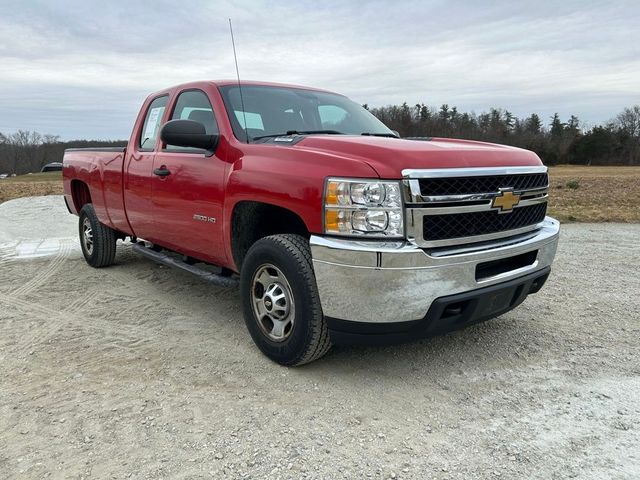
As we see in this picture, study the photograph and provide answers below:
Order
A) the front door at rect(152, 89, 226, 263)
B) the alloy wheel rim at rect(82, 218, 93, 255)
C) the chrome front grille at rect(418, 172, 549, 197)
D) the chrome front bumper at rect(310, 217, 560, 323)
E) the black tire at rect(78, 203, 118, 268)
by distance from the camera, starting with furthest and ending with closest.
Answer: the alloy wheel rim at rect(82, 218, 93, 255), the black tire at rect(78, 203, 118, 268), the front door at rect(152, 89, 226, 263), the chrome front grille at rect(418, 172, 549, 197), the chrome front bumper at rect(310, 217, 560, 323)

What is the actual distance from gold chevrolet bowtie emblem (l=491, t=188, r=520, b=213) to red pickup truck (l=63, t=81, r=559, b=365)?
14mm

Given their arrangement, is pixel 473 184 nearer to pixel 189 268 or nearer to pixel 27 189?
pixel 189 268

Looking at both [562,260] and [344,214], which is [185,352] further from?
A: [562,260]

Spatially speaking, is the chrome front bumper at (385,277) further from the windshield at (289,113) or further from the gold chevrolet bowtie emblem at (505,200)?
the windshield at (289,113)

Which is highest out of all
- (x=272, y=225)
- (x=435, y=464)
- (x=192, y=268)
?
(x=272, y=225)

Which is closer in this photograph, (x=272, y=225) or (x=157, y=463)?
(x=157, y=463)

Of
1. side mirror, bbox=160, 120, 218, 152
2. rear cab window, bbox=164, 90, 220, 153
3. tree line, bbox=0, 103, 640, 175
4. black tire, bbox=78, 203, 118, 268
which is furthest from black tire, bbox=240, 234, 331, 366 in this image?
tree line, bbox=0, 103, 640, 175

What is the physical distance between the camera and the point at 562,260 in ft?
21.3

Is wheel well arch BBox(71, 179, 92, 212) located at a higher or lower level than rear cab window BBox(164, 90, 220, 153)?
lower

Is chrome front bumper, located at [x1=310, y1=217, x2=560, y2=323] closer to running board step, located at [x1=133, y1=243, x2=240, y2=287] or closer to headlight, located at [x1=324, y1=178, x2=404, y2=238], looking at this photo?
headlight, located at [x1=324, y1=178, x2=404, y2=238]

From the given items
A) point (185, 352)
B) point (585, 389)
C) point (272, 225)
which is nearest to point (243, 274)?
point (272, 225)

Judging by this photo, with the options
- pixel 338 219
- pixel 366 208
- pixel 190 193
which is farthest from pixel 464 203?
pixel 190 193

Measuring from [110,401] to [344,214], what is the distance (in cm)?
174

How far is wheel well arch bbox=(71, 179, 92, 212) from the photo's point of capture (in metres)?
6.66
